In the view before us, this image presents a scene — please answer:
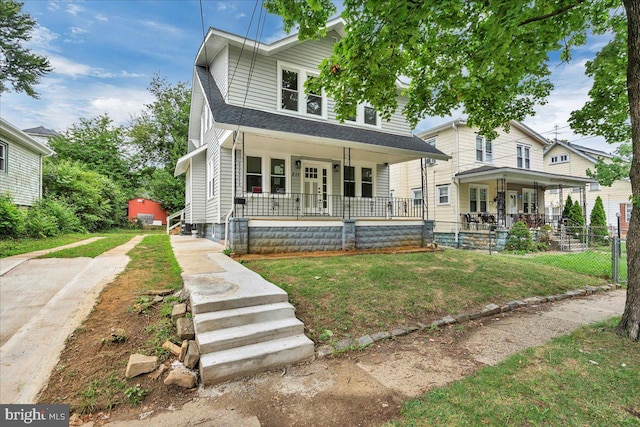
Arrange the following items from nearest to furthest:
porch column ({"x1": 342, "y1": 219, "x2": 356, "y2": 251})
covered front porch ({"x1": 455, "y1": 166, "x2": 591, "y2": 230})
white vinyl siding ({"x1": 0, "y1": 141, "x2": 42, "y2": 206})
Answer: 1. porch column ({"x1": 342, "y1": 219, "x2": 356, "y2": 251})
2. white vinyl siding ({"x1": 0, "y1": 141, "x2": 42, "y2": 206})
3. covered front porch ({"x1": 455, "y1": 166, "x2": 591, "y2": 230})

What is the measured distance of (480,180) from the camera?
15.2 m

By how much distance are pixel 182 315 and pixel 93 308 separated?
4.48 feet

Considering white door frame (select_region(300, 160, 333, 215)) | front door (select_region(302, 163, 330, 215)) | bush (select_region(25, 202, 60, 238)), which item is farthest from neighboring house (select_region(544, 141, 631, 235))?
bush (select_region(25, 202, 60, 238))

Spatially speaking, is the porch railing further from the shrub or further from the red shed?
the red shed

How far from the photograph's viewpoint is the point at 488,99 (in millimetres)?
7090

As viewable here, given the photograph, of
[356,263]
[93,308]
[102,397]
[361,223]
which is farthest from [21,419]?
[361,223]

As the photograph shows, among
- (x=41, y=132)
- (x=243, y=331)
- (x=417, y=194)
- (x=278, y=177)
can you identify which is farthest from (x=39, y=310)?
(x=41, y=132)

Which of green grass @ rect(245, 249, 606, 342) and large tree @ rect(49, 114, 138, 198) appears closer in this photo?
green grass @ rect(245, 249, 606, 342)

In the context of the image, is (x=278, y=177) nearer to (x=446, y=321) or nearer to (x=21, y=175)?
(x=446, y=321)

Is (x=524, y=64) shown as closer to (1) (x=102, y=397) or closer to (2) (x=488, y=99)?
(2) (x=488, y=99)

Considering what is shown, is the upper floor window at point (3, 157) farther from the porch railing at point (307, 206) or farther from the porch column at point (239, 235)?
the porch column at point (239, 235)

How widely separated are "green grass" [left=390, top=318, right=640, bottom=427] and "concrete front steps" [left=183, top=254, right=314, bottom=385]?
1.41m

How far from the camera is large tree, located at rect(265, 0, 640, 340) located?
151 inches

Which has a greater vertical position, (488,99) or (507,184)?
(488,99)
